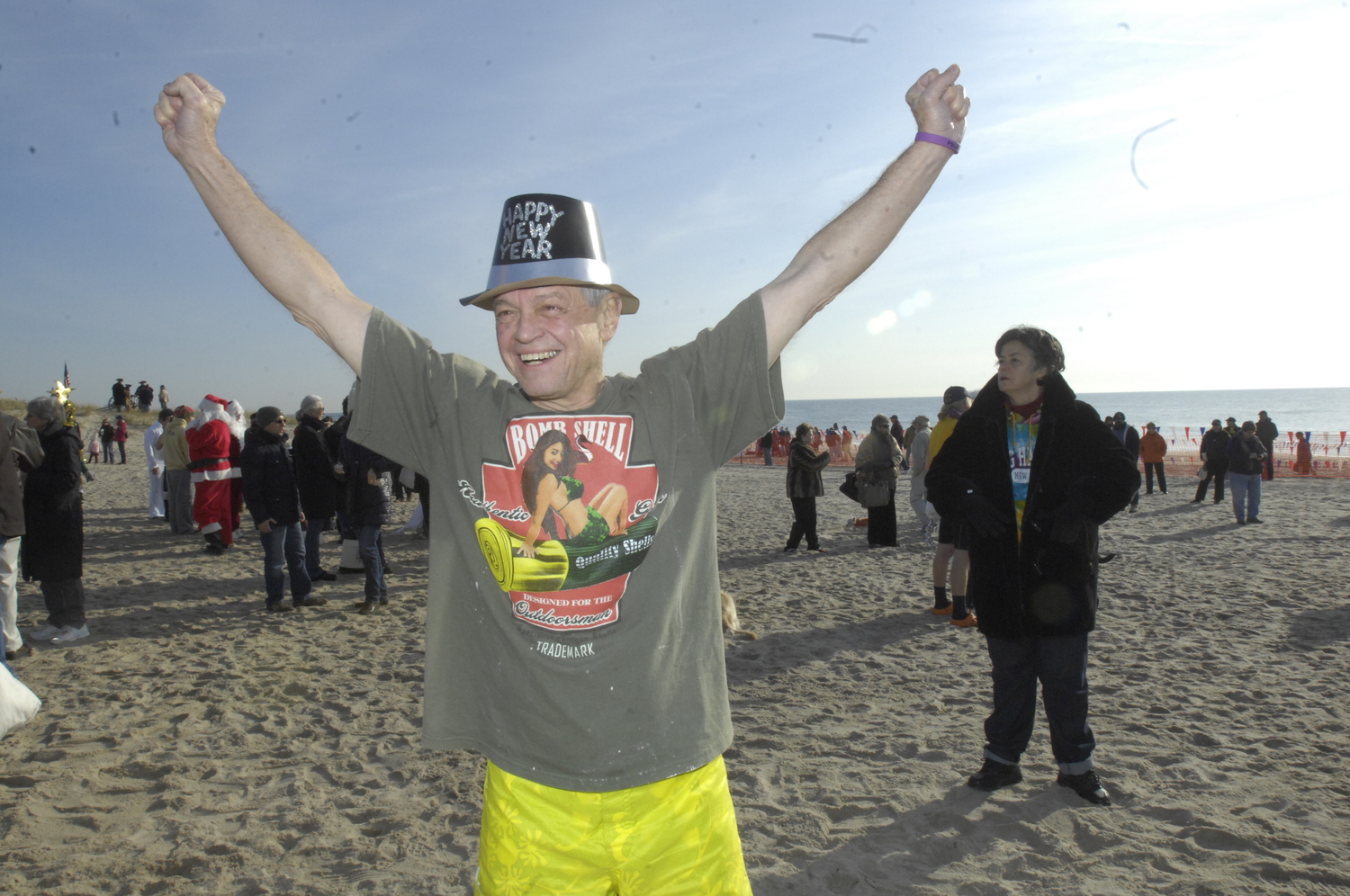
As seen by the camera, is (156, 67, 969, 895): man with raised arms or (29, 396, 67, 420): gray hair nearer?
(156, 67, 969, 895): man with raised arms

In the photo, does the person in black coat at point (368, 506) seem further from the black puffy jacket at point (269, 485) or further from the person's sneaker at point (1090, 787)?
the person's sneaker at point (1090, 787)

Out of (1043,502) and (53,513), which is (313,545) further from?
(1043,502)

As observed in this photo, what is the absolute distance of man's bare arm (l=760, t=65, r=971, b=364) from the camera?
162 centimetres

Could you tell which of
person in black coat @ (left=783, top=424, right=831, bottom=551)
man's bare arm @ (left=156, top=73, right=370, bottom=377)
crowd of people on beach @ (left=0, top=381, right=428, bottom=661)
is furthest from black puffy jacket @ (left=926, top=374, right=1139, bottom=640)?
person in black coat @ (left=783, top=424, right=831, bottom=551)

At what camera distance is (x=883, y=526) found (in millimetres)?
11203

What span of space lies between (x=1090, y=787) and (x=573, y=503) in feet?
10.8

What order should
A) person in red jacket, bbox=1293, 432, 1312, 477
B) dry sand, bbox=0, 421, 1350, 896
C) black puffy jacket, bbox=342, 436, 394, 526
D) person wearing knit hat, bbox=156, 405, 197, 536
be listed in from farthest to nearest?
1. person in red jacket, bbox=1293, 432, 1312, 477
2. person wearing knit hat, bbox=156, 405, 197, 536
3. black puffy jacket, bbox=342, 436, 394, 526
4. dry sand, bbox=0, 421, 1350, 896

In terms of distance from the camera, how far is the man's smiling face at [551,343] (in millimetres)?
1611

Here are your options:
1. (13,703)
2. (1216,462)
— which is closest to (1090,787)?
(13,703)

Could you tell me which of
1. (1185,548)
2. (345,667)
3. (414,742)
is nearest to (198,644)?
(345,667)

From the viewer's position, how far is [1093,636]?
21.2 ft

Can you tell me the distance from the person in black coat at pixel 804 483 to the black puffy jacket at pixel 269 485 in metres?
5.87

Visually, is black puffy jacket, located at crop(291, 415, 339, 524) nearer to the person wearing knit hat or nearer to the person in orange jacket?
the person wearing knit hat

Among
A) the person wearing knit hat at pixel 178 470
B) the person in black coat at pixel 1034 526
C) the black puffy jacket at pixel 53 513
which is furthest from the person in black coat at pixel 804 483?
the person wearing knit hat at pixel 178 470
